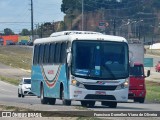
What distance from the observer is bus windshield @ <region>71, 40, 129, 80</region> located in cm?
3167

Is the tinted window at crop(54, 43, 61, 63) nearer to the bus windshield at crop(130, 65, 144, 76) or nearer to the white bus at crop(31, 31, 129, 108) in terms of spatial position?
the white bus at crop(31, 31, 129, 108)

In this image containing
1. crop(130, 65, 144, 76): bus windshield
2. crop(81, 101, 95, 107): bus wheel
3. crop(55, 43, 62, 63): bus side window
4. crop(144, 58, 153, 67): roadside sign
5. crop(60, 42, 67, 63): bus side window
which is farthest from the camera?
crop(144, 58, 153, 67): roadside sign

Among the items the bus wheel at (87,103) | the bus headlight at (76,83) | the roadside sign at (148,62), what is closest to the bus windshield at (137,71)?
the bus wheel at (87,103)

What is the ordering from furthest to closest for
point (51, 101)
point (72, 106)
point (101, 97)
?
point (51, 101) → point (101, 97) → point (72, 106)

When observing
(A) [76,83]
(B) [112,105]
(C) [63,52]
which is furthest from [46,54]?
(A) [76,83]

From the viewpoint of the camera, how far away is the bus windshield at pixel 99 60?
31672 millimetres

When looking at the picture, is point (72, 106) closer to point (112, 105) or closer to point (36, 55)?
point (112, 105)

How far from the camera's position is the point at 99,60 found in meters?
31.7

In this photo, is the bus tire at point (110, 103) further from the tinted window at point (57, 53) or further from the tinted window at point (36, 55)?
the tinted window at point (36, 55)

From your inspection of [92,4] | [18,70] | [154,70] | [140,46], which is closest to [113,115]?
[140,46]

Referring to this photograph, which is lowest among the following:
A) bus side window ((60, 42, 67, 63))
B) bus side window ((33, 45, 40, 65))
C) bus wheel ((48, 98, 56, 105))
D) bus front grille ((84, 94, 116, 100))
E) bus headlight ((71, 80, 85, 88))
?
bus wheel ((48, 98, 56, 105))

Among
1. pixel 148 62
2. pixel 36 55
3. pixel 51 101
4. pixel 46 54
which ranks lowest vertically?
pixel 148 62

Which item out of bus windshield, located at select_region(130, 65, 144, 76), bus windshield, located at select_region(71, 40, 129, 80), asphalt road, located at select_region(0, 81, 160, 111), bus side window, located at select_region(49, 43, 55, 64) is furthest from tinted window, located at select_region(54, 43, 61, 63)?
bus windshield, located at select_region(130, 65, 144, 76)

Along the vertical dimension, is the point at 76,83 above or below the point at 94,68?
below
